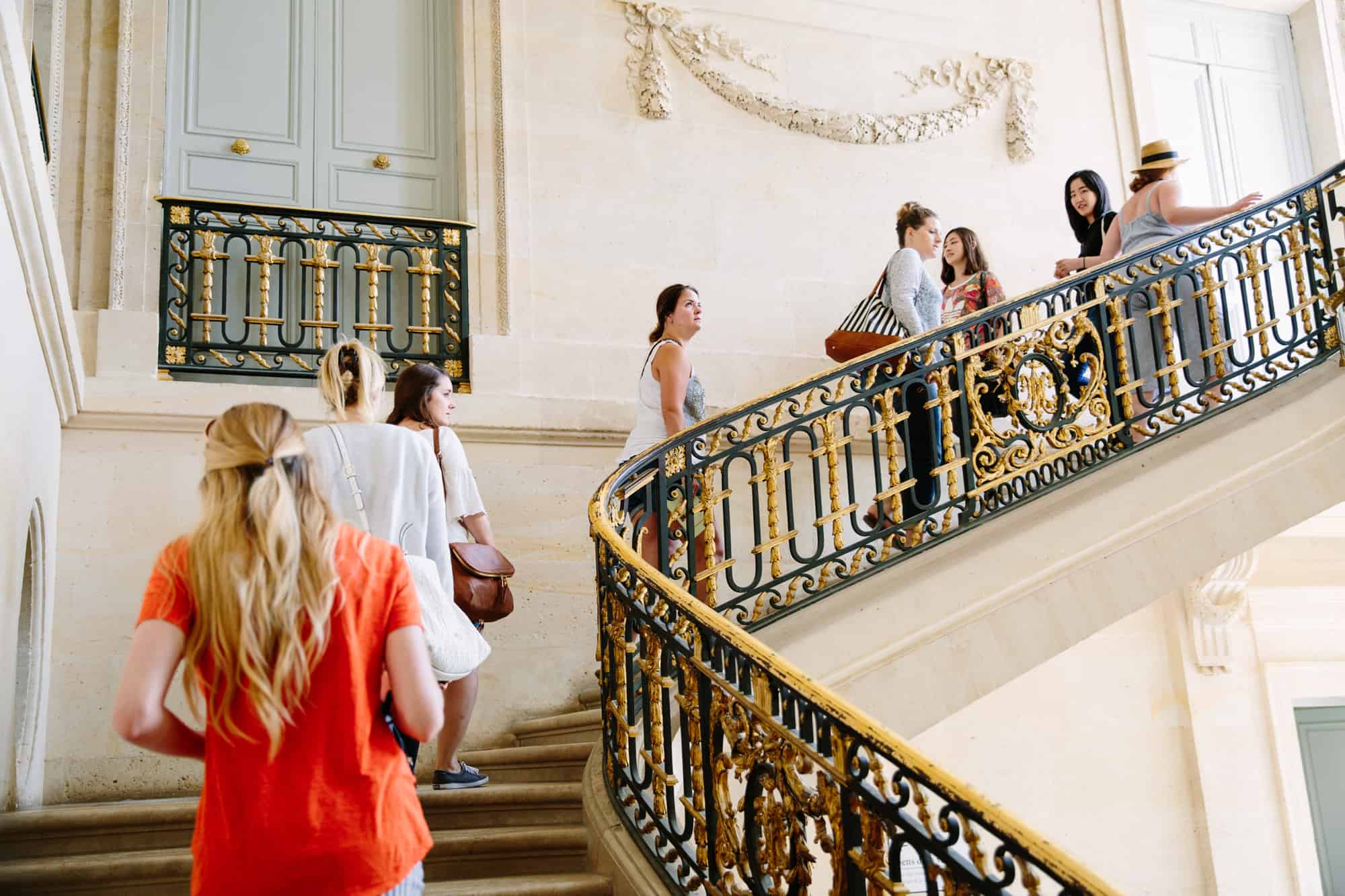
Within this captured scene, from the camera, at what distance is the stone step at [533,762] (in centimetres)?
467

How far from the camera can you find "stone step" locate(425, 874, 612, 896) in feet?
11.4

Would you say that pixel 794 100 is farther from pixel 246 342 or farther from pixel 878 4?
pixel 246 342

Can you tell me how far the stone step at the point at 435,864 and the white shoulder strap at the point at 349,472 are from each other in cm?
109

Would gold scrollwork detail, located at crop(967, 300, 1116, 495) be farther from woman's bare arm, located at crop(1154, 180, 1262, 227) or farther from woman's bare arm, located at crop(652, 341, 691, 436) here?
woman's bare arm, located at crop(652, 341, 691, 436)

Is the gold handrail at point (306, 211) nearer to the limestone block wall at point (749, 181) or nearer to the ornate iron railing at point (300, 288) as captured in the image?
the ornate iron railing at point (300, 288)

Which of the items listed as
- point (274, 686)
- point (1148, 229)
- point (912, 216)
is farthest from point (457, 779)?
point (1148, 229)

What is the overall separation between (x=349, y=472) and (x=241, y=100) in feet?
14.6

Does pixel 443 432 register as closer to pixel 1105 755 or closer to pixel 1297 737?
pixel 1105 755

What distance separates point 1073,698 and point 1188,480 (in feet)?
9.85

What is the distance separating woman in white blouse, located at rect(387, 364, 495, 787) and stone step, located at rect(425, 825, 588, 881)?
1.42 ft

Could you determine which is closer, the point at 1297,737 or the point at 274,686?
the point at 274,686

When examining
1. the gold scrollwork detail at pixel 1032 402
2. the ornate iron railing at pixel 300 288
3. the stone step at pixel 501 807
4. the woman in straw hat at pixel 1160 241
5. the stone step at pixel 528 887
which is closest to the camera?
the stone step at pixel 528 887

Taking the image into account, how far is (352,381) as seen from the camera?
331cm

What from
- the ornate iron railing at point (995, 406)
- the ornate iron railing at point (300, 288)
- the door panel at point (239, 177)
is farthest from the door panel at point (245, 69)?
the ornate iron railing at point (995, 406)
